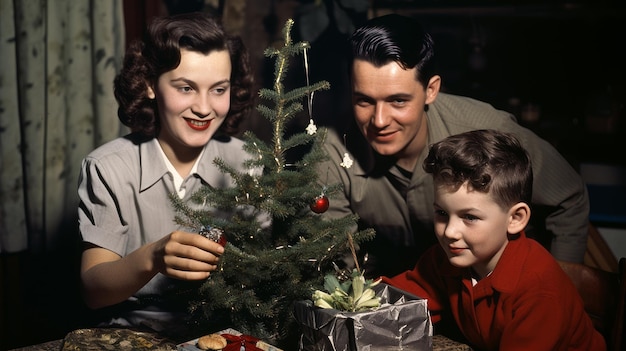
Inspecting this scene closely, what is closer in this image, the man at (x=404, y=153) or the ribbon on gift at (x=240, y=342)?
the ribbon on gift at (x=240, y=342)

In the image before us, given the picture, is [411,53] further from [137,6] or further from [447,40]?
[137,6]

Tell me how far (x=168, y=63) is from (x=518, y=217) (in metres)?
1.13

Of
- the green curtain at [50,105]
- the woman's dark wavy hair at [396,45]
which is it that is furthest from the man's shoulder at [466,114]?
the green curtain at [50,105]

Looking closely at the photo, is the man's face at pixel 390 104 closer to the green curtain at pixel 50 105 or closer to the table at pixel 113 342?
the table at pixel 113 342

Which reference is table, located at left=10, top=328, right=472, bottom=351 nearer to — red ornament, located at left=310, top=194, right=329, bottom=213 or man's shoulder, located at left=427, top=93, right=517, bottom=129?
red ornament, located at left=310, top=194, right=329, bottom=213

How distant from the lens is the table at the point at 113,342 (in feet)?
5.77

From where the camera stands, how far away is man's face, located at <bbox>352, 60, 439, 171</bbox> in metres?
2.24

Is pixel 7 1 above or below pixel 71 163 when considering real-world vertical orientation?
above

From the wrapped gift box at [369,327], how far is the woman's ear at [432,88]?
2.74 ft

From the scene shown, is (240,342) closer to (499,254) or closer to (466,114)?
(499,254)

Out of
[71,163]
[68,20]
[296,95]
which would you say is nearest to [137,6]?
[68,20]

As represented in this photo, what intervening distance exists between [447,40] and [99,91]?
1357mm

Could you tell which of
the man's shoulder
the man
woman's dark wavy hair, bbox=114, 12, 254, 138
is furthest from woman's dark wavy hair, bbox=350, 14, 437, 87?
woman's dark wavy hair, bbox=114, 12, 254, 138

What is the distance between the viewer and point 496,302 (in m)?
1.83
